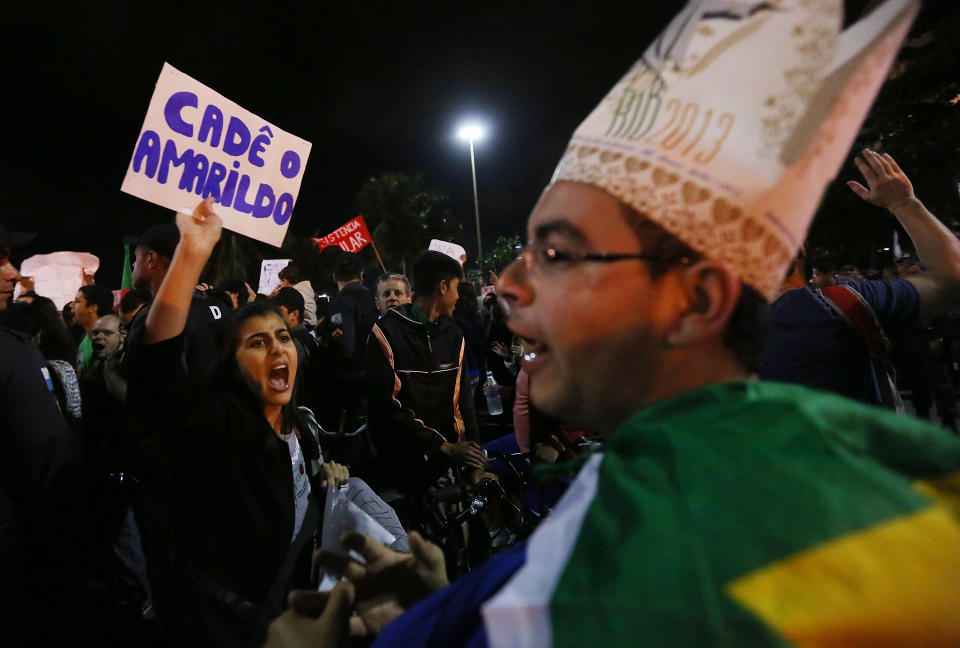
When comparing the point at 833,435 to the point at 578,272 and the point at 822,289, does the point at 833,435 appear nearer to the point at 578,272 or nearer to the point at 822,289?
the point at 578,272

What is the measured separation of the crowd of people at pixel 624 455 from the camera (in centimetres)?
67

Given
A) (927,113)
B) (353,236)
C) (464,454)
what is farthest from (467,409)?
(927,113)

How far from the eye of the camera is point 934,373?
27.1 ft

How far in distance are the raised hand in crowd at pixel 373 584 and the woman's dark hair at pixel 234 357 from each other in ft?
4.84

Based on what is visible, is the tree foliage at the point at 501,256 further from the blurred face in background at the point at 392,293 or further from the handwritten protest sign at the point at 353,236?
the blurred face in background at the point at 392,293

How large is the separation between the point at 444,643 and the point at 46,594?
8.58 feet

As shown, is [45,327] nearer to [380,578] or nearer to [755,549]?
[380,578]

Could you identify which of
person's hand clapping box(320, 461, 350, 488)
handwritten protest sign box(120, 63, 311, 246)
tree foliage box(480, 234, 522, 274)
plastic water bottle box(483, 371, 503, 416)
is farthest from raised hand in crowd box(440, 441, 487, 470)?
tree foliage box(480, 234, 522, 274)

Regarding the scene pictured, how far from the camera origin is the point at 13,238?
358cm

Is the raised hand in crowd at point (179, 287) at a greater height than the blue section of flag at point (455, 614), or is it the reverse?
the raised hand in crowd at point (179, 287)

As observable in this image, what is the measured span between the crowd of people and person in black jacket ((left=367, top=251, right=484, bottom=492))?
609 mm

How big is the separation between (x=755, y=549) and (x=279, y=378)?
2.53m

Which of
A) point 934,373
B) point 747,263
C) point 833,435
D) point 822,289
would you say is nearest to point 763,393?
point 833,435

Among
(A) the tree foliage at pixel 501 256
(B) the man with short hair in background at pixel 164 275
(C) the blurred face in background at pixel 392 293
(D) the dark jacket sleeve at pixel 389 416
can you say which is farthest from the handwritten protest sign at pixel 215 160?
(A) the tree foliage at pixel 501 256
